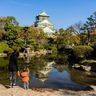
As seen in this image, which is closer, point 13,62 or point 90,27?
point 13,62

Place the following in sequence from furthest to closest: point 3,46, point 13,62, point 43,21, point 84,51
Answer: point 43,21 → point 3,46 → point 84,51 → point 13,62

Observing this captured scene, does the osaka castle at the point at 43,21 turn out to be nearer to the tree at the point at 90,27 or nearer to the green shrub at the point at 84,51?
the tree at the point at 90,27

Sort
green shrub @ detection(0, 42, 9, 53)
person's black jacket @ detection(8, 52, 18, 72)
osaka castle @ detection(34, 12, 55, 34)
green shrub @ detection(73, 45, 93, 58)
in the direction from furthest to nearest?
osaka castle @ detection(34, 12, 55, 34), green shrub @ detection(0, 42, 9, 53), green shrub @ detection(73, 45, 93, 58), person's black jacket @ detection(8, 52, 18, 72)

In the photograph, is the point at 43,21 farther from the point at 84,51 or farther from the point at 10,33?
the point at 84,51

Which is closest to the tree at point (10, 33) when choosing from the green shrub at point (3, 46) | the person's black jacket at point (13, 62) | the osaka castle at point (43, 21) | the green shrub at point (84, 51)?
the green shrub at point (3, 46)

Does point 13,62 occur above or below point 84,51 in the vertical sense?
below

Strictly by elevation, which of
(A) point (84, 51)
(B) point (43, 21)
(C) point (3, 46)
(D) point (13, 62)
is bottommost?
(D) point (13, 62)


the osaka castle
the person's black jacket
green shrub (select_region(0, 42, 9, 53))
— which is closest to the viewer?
the person's black jacket

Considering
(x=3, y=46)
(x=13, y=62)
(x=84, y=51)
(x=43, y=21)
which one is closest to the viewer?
(x=13, y=62)

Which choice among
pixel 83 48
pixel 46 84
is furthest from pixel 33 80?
pixel 83 48

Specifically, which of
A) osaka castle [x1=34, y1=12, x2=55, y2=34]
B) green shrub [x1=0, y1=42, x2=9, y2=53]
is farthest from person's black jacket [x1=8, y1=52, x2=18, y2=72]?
osaka castle [x1=34, y1=12, x2=55, y2=34]

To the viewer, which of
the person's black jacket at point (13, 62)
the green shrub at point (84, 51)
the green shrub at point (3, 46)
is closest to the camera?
the person's black jacket at point (13, 62)

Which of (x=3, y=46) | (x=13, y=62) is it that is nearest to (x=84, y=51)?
(x=3, y=46)

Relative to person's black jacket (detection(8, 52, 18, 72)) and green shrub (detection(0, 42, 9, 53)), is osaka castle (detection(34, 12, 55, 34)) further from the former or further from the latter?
person's black jacket (detection(8, 52, 18, 72))
